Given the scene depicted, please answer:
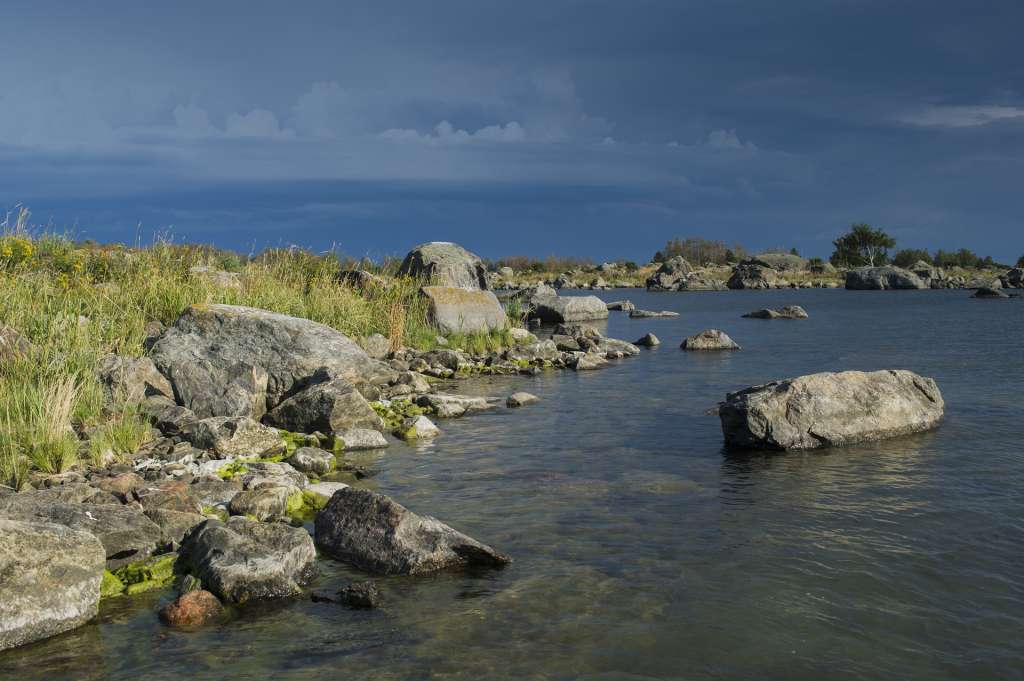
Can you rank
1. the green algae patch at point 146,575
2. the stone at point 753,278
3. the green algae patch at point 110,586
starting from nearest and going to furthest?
the green algae patch at point 110,586 → the green algae patch at point 146,575 → the stone at point 753,278

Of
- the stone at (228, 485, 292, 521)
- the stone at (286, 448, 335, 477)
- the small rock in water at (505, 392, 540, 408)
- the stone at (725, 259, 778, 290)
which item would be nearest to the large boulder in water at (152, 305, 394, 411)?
the stone at (286, 448, 335, 477)

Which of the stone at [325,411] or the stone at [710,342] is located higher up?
the stone at [710,342]

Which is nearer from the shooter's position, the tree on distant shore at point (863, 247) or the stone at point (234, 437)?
the stone at point (234, 437)

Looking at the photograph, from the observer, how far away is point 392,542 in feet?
23.7

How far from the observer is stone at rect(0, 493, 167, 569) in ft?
23.5

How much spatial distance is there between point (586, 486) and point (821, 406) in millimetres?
4444

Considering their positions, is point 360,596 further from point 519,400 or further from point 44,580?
point 519,400

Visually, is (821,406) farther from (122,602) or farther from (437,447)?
(122,602)

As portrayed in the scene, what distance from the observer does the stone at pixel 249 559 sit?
6.47m

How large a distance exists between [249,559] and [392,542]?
1257mm

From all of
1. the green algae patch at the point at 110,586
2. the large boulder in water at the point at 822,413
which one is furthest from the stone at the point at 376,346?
the green algae patch at the point at 110,586

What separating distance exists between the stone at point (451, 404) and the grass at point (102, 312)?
17.2 ft

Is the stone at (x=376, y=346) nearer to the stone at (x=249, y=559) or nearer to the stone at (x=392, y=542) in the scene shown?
the stone at (x=392, y=542)

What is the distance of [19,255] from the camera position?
740 inches
